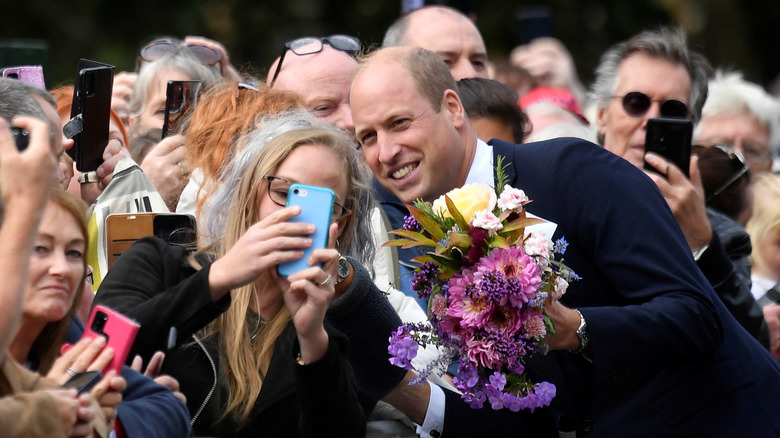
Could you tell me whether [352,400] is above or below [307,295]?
below

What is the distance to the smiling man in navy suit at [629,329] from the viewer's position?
3.52m

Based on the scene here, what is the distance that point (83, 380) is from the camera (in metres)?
2.73

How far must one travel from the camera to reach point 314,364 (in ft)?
10.7

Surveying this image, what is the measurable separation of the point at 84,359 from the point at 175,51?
2821 mm

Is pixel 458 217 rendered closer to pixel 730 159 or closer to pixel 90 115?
pixel 90 115

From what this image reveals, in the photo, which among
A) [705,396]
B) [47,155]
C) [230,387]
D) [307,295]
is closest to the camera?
[47,155]

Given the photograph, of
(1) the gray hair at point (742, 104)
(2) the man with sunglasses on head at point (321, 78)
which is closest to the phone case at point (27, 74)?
(2) the man with sunglasses on head at point (321, 78)

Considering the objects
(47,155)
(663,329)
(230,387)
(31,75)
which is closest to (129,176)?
(31,75)

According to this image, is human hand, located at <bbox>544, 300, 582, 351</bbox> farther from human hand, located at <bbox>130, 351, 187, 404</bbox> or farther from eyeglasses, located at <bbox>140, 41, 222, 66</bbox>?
eyeglasses, located at <bbox>140, 41, 222, 66</bbox>

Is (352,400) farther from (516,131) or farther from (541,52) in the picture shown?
(541,52)

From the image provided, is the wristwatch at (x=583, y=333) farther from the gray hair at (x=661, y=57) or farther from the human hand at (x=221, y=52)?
the human hand at (x=221, y=52)

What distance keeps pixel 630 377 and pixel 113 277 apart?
5.23 feet

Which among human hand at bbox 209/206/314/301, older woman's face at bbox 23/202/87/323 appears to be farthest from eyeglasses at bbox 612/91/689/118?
older woman's face at bbox 23/202/87/323

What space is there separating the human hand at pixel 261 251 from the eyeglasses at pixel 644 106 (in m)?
2.39
